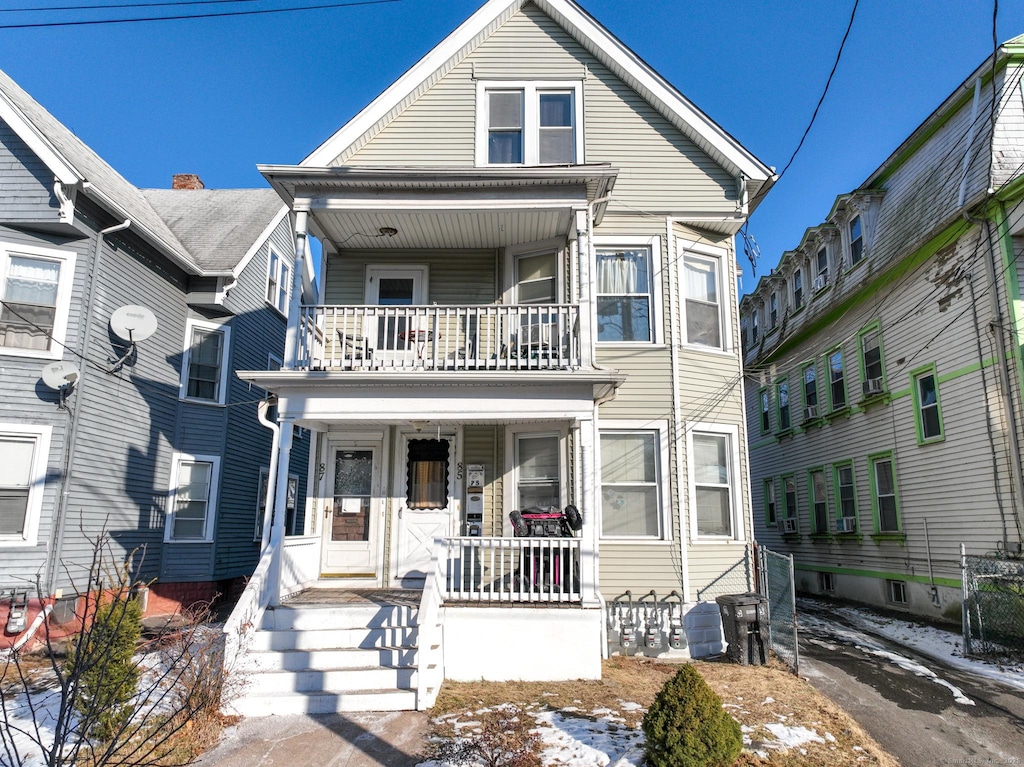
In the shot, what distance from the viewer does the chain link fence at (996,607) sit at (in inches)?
392

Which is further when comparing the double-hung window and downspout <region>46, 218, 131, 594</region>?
the double-hung window

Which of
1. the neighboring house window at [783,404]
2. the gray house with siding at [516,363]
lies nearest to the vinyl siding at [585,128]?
the gray house with siding at [516,363]

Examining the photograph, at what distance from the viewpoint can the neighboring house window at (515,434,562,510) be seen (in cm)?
1069

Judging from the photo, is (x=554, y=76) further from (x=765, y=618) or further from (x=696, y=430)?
(x=765, y=618)

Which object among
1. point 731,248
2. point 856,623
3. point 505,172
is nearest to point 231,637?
point 505,172

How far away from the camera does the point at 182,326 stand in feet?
49.1

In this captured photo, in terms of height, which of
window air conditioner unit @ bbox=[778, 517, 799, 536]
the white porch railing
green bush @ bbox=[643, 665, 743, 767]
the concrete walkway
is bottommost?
the concrete walkway

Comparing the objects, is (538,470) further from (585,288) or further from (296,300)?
(296,300)

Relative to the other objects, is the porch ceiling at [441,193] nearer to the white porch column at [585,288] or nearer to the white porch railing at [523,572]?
the white porch column at [585,288]

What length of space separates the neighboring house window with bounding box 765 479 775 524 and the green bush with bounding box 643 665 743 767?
1792 centimetres

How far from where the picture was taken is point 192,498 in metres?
14.5

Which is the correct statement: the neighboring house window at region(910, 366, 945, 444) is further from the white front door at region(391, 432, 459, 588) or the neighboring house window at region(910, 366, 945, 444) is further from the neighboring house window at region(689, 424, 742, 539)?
the white front door at region(391, 432, 459, 588)

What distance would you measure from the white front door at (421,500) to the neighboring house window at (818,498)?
39.5ft

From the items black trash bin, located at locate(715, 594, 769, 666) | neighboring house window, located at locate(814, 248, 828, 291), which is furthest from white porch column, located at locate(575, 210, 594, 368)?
neighboring house window, located at locate(814, 248, 828, 291)
